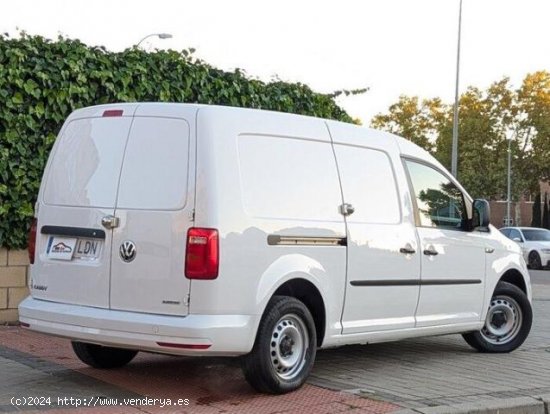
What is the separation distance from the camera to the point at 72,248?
6281 millimetres

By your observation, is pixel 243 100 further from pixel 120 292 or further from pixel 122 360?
pixel 120 292

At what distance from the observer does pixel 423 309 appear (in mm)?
7609

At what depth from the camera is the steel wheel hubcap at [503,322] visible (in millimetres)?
8695

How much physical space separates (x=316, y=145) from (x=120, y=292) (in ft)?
6.37

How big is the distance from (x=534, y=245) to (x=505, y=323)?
2302 centimetres

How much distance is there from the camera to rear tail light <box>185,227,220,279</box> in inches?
225

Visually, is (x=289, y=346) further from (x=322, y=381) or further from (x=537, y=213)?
(x=537, y=213)

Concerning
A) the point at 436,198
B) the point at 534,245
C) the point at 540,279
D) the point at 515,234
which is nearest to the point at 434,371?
the point at 436,198

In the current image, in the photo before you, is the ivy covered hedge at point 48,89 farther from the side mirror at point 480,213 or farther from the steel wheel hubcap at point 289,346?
the steel wheel hubcap at point 289,346

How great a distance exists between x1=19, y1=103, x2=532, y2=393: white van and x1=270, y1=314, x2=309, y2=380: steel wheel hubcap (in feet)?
Result: 0.04

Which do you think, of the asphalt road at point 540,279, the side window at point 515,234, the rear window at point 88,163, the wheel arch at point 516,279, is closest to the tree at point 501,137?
the side window at point 515,234

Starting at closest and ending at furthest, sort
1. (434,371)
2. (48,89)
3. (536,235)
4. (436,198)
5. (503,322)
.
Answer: (434,371) → (436,198) → (503,322) → (48,89) → (536,235)

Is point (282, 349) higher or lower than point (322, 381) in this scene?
higher

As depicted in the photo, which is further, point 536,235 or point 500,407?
point 536,235
